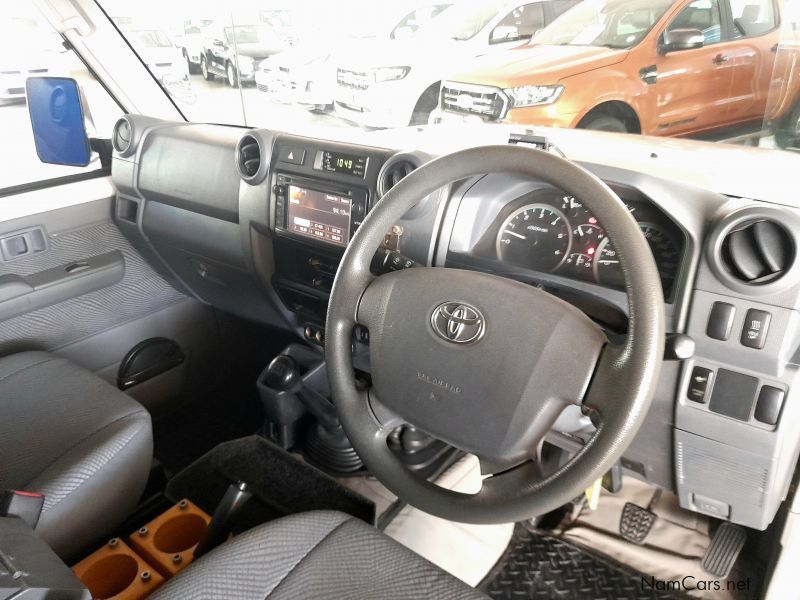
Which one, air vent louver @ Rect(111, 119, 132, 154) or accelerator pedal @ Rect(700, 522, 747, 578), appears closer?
accelerator pedal @ Rect(700, 522, 747, 578)

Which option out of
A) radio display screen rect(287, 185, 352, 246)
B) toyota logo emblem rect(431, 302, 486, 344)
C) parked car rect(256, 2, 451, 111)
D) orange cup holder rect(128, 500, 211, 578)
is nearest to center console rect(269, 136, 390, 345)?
radio display screen rect(287, 185, 352, 246)

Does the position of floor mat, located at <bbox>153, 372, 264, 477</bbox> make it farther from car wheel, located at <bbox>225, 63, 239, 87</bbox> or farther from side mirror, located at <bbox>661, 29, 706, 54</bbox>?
side mirror, located at <bbox>661, 29, 706, 54</bbox>

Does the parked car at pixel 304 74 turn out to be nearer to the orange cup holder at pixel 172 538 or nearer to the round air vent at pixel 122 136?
the round air vent at pixel 122 136

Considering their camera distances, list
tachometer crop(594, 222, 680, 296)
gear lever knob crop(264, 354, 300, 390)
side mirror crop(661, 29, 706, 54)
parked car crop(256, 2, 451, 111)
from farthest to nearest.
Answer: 1. parked car crop(256, 2, 451, 111)
2. gear lever knob crop(264, 354, 300, 390)
3. side mirror crop(661, 29, 706, 54)
4. tachometer crop(594, 222, 680, 296)

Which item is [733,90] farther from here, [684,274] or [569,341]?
[569,341]

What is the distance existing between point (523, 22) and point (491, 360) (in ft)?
4.76

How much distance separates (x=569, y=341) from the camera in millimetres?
951

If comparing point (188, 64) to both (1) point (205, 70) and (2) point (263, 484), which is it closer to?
(1) point (205, 70)

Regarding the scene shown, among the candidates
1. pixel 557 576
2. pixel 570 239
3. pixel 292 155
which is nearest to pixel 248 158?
pixel 292 155

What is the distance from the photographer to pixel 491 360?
0.99m

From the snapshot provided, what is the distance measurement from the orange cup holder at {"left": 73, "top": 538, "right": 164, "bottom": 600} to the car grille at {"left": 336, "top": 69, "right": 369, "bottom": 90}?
1.78 m

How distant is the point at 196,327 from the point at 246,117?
82 centimetres

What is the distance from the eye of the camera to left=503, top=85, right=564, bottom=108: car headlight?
6.38 ft

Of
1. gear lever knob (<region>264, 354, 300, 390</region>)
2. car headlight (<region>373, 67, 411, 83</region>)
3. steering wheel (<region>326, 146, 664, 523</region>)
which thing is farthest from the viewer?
car headlight (<region>373, 67, 411, 83</region>)
